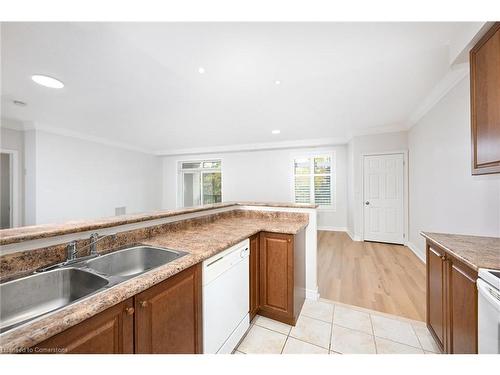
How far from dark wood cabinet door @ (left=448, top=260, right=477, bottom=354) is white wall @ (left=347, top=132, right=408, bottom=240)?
344 cm

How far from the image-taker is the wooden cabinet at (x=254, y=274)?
1.72 meters

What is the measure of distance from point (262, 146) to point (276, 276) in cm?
453

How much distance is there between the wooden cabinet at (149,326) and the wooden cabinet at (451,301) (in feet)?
4.91

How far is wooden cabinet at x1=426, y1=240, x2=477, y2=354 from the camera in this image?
104 cm

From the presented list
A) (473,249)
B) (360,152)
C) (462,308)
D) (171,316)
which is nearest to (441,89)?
(360,152)

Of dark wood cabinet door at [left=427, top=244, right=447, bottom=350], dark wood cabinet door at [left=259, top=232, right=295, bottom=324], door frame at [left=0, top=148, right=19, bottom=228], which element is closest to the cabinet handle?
dark wood cabinet door at [left=259, top=232, right=295, bottom=324]

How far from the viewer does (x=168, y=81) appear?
2.33 m

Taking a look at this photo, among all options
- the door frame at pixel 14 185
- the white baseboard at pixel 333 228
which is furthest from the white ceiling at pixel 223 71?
the white baseboard at pixel 333 228

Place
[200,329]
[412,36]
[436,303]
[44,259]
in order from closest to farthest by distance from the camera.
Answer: [44,259] → [200,329] → [436,303] → [412,36]

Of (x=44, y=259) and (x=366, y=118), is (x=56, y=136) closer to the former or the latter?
(x=44, y=259)

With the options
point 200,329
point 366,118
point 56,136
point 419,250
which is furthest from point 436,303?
point 56,136

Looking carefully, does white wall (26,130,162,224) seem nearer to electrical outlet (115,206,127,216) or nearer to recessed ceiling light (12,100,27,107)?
electrical outlet (115,206,127,216)

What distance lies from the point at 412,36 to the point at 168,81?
8.02ft
